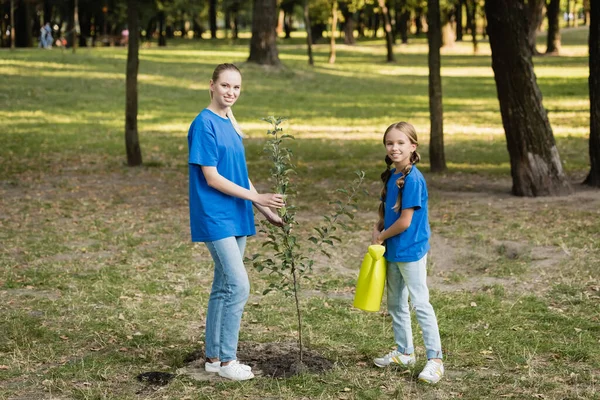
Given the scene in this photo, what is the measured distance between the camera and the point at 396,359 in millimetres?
5980

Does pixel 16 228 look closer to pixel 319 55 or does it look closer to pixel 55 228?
pixel 55 228

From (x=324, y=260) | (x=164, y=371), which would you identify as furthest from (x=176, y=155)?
(x=164, y=371)

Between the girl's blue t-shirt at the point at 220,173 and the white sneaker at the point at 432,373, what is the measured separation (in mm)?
1376

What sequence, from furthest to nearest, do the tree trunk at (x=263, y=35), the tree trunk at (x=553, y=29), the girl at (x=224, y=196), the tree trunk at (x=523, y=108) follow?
the tree trunk at (x=553, y=29) → the tree trunk at (x=263, y=35) → the tree trunk at (x=523, y=108) → the girl at (x=224, y=196)

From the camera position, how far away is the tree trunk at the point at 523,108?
12453 mm

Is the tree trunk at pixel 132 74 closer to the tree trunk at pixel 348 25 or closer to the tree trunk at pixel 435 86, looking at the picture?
the tree trunk at pixel 435 86

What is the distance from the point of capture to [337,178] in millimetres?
14789

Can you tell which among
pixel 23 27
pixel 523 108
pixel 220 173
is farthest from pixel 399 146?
pixel 23 27

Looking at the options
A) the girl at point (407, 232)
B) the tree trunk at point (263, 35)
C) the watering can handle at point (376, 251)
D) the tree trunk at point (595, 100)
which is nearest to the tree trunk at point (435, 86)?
the tree trunk at point (595, 100)

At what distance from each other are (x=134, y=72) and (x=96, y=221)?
4.48m

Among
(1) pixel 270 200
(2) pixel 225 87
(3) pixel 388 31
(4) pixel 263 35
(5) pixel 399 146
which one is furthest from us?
(3) pixel 388 31

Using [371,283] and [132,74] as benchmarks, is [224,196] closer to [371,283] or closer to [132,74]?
[371,283]

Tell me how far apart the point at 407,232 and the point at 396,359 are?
87cm

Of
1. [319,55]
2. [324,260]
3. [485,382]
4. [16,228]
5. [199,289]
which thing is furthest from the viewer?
[319,55]
